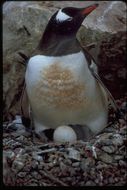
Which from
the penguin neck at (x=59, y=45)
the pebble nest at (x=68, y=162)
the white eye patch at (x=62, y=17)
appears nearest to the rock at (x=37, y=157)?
the pebble nest at (x=68, y=162)

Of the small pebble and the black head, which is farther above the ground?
the black head

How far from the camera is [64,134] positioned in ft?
6.44

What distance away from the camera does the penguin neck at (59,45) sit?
1.98 metres

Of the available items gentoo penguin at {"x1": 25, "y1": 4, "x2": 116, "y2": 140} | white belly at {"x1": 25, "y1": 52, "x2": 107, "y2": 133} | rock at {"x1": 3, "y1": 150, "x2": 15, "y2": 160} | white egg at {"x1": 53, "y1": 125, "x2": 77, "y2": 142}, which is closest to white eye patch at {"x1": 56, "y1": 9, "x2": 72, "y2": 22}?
gentoo penguin at {"x1": 25, "y1": 4, "x2": 116, "y2": 140}

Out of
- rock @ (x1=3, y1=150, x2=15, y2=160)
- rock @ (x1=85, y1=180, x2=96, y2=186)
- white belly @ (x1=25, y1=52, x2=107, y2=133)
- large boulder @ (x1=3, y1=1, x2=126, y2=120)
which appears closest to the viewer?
rock @ (x1=85, y1=180, x2=96, y2=186)

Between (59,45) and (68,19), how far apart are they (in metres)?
0.09

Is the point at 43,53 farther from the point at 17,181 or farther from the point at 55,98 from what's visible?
the point at 17,181

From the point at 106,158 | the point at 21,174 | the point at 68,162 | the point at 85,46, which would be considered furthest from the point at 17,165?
the point at 85,46

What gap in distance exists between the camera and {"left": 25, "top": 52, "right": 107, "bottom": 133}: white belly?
196 centimetres

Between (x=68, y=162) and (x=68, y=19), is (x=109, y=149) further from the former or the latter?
(x=68, y=19)

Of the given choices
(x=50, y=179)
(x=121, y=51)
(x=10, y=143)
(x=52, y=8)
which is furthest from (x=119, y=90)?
(x=50, y=179)

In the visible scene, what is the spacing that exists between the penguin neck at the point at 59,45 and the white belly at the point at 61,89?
0.06ft

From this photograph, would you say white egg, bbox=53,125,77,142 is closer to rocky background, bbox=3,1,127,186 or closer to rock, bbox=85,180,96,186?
rocky background, bbox=3,1,127,186

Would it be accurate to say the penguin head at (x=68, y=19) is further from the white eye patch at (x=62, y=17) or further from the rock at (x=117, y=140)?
Answer: the rock at (x=117, y=140)
